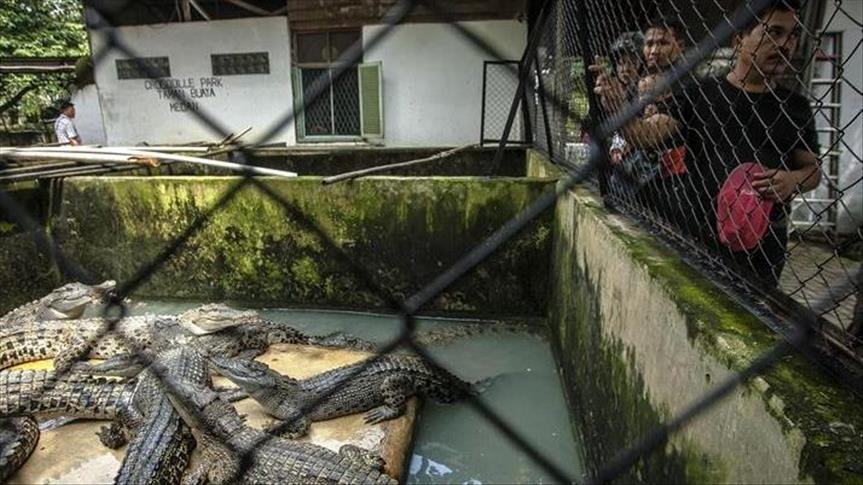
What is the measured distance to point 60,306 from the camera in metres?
3.68

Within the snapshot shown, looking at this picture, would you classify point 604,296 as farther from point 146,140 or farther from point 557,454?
point 146,140

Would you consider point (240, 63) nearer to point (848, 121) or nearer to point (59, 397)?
point (59, 397)

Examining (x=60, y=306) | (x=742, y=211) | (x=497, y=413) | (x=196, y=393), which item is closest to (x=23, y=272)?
(x=60, y=306)

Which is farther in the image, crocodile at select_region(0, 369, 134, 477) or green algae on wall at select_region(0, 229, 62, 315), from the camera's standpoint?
green algae on wall at select_region(0, 229, 62, 315)

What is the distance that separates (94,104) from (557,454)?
901cm

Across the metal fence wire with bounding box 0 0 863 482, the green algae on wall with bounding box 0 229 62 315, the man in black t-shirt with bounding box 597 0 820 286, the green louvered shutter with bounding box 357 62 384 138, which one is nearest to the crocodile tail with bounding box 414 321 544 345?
the metal fence wire with bounding box 0 0 863 482

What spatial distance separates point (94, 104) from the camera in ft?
26.8

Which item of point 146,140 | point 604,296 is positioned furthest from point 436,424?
point 146,140

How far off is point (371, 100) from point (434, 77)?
93 centimetres

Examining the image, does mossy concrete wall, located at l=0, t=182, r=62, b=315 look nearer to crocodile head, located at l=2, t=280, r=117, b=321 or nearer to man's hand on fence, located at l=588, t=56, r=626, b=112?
crocodile head, located at l=2, t=280, r=117, b=321

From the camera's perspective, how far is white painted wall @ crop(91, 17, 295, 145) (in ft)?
23.4

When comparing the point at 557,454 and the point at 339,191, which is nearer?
the point at 557,454

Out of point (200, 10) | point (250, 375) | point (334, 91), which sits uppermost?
point (200, 10)

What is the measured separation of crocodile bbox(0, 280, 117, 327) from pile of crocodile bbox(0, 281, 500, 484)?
0.40 feet
